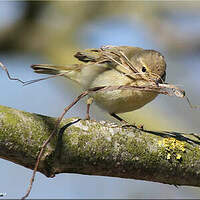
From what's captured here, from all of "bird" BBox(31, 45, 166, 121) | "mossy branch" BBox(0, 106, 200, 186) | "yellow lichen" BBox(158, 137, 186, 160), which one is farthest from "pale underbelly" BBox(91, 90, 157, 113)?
"yellow lichen" BBox(158, 137, 186, 160)

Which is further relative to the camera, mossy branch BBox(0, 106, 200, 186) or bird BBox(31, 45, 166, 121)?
bird BBox(31, 45, 166, 121)

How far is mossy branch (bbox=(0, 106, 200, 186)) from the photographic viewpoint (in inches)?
79.1

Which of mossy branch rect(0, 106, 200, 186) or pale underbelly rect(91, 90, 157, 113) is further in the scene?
pale underbelly rect(91, 90, 157, 113)

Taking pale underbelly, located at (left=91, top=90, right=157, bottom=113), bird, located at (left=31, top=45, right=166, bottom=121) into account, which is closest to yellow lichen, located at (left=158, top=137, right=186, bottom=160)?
bird, located at (left=31, top=45, right=166, bottom=121)

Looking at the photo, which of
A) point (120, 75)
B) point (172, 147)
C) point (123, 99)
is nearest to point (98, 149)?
point (172, 147)

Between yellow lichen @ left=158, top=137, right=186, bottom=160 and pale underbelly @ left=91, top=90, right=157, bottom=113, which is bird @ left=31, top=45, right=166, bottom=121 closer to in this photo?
pale underbelly @ left=91, top=90, right=157, bottom=113

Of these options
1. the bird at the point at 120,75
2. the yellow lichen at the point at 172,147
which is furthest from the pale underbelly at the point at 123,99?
the yellow lichen at the point at 172,147

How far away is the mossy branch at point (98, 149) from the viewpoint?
201cm

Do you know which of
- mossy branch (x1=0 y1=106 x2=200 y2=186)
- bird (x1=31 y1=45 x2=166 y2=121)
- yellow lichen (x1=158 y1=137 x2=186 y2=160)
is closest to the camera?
mossy branch (x1=0 y1=106 x2=200 y2=186)

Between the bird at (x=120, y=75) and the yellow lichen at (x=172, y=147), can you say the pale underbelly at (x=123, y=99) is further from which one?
the yellow lichen at (x=172, y=147)

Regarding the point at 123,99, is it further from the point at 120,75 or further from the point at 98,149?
the point at 98,149

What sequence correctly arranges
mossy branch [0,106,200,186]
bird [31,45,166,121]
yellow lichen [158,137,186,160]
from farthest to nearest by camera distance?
1. bird [31,45,166,121]
2. yellow lichen [158,137,186,160]
3. mossy branch [0,106,200,186]

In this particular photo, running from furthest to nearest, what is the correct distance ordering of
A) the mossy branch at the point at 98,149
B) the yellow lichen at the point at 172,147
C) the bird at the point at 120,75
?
the bird at the point at 120,75 → the yellow lichen at the point at 172,147 → the mossy branch at the point at 98,149

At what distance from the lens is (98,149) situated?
2.19 m
